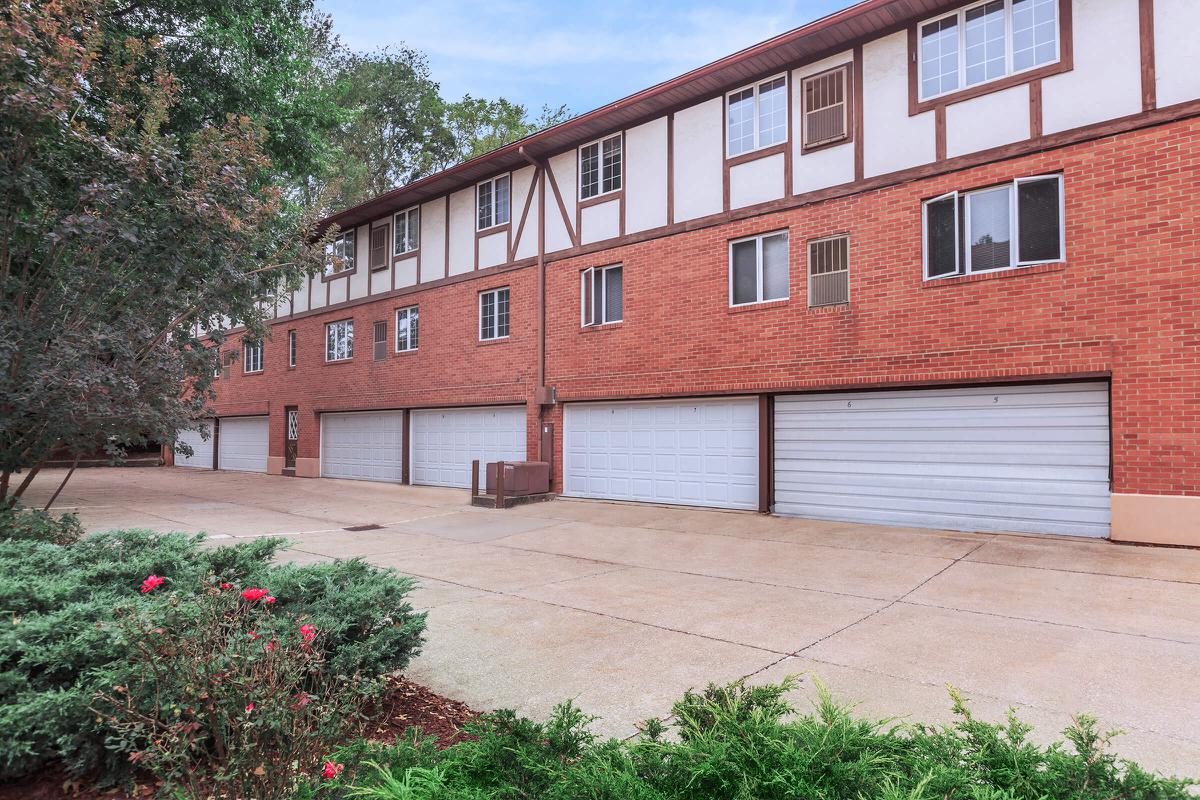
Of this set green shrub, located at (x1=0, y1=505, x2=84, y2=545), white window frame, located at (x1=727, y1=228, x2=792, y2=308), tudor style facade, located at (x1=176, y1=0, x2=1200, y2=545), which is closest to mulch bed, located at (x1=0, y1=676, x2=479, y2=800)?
green shrub, located at (x1=0, y1=505, x2=84, y2=545)

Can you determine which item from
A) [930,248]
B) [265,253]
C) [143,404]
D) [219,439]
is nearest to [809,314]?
[930,248]

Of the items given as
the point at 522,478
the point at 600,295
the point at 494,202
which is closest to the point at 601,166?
the point at 600,295

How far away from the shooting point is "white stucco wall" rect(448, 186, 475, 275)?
57.0 ft

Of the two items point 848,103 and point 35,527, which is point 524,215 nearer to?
point 848,103

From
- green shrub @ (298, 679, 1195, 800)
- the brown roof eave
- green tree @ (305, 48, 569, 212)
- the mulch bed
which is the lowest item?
the mulch bed

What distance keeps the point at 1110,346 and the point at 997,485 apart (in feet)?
7.92

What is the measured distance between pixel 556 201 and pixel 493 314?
3272 millimetres

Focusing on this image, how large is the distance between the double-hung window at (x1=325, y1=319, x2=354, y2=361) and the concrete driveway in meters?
9.69

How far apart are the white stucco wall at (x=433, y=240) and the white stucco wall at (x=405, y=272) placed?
0.44 meters

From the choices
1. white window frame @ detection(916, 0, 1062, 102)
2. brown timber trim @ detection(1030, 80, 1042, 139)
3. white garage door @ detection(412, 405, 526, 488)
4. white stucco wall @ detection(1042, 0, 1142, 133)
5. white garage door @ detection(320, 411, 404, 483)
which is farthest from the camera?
white garage door @ detection(320, 411, 404, 483)

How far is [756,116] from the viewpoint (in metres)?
12.3

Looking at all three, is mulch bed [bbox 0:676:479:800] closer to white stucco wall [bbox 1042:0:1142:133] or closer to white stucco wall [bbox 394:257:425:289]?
white stucco wall [bbox 1042:0:1142:133]

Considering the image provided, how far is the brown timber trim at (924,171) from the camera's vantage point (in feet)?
28.9

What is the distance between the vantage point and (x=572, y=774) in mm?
2146
